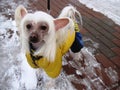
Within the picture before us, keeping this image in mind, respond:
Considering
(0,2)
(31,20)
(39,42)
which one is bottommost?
(0,2)

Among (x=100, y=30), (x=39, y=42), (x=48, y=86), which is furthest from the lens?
(x=100, y=30)

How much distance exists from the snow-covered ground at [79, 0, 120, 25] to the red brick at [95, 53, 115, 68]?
0.91 meters

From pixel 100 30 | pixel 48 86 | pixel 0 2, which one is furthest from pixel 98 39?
pixel 0 2

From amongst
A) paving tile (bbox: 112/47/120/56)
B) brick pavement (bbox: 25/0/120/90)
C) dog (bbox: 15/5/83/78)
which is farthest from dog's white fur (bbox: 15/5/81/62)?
paving tile (bbox: 112/47/120/56)

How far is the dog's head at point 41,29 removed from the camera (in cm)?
126

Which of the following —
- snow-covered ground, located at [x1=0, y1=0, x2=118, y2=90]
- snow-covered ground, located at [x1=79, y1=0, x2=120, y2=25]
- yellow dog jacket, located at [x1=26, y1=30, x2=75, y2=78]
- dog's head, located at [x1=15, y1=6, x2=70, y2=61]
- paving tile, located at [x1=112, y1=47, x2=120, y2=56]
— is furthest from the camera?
snow-covered ground, located at [x1=79, y1=0, x2=120, y2=25]

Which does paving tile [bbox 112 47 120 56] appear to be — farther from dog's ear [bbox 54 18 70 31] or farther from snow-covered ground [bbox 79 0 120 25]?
dog's ear [bbox 54 18 70 31]

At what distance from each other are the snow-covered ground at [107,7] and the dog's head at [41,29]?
1897 mm

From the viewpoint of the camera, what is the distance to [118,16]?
315 centimetres

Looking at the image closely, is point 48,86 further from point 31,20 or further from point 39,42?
point 31,20

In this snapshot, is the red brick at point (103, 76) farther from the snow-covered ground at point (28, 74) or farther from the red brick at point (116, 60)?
the red brick at point (116, 60)

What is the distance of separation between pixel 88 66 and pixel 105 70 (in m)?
0.19

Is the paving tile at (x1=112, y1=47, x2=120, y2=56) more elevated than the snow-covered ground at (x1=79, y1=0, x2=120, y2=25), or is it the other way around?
the paving tile at (x1=112, y1=47, x2=120, y2=56)

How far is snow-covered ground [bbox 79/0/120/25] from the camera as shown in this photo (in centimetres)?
317
